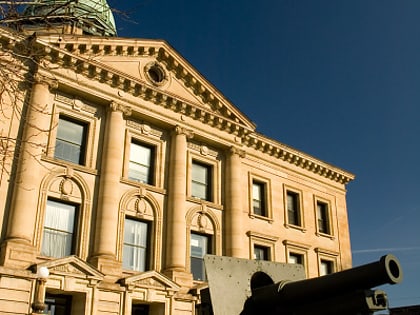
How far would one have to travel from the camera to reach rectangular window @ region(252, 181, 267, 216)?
1033 inches

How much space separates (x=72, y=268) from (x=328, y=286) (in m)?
12.9

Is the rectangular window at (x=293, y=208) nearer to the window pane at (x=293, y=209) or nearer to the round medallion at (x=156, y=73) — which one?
the window pane at (x=293, y=209)

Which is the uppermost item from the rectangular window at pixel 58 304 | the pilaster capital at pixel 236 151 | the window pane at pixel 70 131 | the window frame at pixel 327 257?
the pilaster capital at pixel 236 151

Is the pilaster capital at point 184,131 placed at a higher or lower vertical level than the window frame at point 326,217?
higher

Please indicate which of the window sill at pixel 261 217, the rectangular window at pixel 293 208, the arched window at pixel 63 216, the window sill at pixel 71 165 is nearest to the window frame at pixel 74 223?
the arched window at pixel 63 216

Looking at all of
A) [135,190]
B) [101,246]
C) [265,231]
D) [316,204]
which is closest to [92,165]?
[135,190]

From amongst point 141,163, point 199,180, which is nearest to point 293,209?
point 199,180

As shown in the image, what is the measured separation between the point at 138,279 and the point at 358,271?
14062mm

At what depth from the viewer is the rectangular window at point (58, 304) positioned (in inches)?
688

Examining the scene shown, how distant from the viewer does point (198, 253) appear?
22.5m

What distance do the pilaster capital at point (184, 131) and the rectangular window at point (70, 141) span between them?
430cm

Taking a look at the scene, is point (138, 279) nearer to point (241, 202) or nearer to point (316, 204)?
point (241, 202)

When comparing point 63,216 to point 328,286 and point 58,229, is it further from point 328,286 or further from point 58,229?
point 328,286

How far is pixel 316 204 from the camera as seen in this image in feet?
96.6
